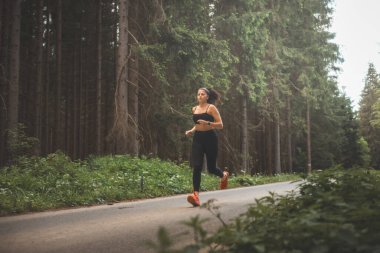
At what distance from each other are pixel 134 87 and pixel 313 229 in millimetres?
15215

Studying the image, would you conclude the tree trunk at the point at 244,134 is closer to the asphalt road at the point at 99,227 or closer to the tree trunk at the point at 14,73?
the tree trunk at the point at 14,73

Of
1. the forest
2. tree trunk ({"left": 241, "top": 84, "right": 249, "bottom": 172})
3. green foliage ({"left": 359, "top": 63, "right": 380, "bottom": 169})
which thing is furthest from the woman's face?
green foliage ({"left": 359, "top": 63, "right": 380, "bottom": 169})

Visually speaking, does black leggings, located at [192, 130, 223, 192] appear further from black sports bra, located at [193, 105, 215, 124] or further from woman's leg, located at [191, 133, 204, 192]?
black sports bra, located at [193, 105, 215, 124]

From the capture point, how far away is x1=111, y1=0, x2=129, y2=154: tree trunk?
631 inches

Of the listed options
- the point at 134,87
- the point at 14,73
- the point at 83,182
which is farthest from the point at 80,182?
the point at 14,73

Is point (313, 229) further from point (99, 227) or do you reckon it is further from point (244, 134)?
point (244, 134)

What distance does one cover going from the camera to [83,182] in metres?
10.5

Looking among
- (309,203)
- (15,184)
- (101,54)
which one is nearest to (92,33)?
(101,54)

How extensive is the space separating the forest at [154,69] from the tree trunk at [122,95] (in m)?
0.04

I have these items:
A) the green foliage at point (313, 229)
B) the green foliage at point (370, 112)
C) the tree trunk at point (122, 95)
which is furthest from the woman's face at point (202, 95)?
the green foliage at point (370, 112)

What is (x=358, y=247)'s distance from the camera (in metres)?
2.50

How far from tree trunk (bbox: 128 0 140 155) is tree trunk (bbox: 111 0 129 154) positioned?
0.31 metres

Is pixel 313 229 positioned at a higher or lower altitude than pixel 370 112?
lower

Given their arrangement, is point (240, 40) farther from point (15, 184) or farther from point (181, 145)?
point (15, 184)
